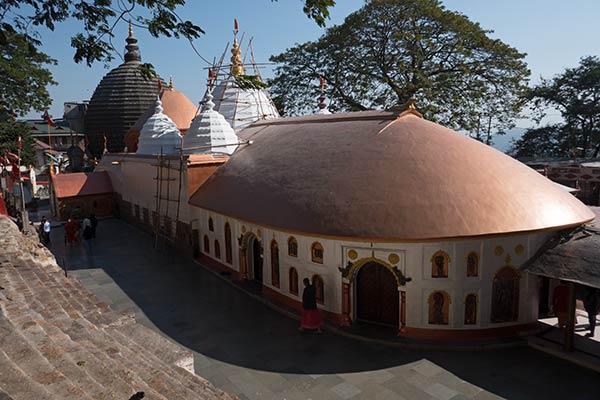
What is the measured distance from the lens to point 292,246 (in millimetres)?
12164

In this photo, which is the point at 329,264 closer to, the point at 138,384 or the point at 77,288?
the point at 77,288

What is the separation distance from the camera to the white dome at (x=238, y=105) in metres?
23.7

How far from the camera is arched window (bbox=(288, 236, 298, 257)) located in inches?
474

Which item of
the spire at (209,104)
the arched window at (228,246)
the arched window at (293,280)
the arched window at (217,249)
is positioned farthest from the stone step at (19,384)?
the spire at (209,104)

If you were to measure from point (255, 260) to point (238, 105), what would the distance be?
39.2ft

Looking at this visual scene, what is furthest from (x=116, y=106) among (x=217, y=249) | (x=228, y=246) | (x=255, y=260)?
(x=255, y=260)

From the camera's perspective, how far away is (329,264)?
11305 millimetres

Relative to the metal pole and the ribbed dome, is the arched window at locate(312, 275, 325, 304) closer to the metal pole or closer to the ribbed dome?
the metal pole

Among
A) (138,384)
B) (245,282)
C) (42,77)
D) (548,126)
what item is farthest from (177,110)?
(548,126)

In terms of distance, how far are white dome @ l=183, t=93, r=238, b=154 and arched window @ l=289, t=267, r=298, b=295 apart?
7.79 meters

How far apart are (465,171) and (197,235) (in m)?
10.4

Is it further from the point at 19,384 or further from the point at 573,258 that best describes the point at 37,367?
the point at 573,258

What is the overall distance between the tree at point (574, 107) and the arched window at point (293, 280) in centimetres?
2967

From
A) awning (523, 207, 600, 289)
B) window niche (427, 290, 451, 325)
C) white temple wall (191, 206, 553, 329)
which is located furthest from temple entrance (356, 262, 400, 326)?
awning (523, 207, 600, 289)
